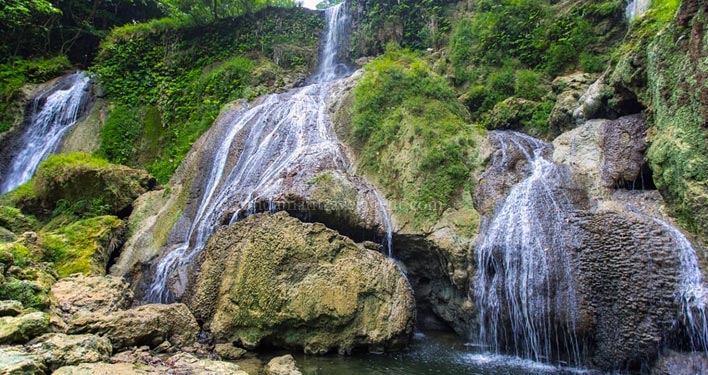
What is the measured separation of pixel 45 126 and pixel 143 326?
15.3m

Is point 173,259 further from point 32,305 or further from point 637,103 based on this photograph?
point 637,103

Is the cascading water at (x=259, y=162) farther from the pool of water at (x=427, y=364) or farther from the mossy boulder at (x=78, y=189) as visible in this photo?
the mossy boulder at (x=78, y=189)

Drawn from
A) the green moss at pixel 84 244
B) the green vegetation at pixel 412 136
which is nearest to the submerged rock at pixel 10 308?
the green moss at pixel 84 244

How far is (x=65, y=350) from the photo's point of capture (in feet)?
17.2

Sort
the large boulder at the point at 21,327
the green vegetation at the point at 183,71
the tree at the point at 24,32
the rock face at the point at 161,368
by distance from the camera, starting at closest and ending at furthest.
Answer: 1. the rock face at the point at 161,368
2. the large boulder at the point at 21,327
3. the green vegetation at the point at 183,71
4. the tree at the point at 24,32

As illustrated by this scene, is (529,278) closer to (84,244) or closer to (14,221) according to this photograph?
(84,244)

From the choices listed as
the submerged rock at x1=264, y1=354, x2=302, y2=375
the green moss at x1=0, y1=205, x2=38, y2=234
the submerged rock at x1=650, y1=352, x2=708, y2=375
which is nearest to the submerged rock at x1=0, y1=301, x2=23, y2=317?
the submerged rock at x1=264, y1=354, x2=302, y2=375

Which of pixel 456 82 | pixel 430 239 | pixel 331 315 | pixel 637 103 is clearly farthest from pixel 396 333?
pixel 456 82

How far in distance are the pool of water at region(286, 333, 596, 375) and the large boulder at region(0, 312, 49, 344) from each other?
366 cm

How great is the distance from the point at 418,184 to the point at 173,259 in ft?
20.0

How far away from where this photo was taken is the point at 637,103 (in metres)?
9.90

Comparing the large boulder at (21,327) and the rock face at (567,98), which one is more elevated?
the rock face at (567,98)

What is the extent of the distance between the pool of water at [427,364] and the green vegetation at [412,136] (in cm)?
292

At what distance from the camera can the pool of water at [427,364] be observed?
6.75m
